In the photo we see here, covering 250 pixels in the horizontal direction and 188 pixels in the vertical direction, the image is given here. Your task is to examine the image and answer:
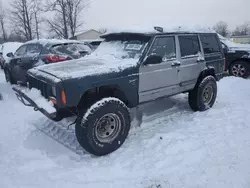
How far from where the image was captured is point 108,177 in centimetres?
308

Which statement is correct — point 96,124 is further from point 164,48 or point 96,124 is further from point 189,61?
point 189,61

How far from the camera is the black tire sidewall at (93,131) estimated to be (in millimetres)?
3363

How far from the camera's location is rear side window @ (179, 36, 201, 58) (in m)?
4.75

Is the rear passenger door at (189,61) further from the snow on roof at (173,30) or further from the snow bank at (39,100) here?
the snow bank at (39,100)

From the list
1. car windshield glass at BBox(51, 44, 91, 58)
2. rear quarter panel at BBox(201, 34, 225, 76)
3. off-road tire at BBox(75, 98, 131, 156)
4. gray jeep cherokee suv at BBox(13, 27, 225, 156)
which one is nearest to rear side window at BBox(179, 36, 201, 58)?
gray jeep cherokee suv at BBox(13, 27, 225, 156)

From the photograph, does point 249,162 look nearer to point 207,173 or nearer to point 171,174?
point 207,173

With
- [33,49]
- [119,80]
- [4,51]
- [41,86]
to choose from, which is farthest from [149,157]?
[4,51]

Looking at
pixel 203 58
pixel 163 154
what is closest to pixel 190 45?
pixel 203 58

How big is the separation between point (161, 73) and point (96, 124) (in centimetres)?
Result: 164

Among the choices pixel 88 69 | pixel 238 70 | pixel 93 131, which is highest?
pixel 88 69

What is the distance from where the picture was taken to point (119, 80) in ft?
12.1

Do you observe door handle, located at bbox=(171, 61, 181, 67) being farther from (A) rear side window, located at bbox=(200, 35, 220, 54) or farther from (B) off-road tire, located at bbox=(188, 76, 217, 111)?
(A) rear side window, located at bbox=(200, 35, 220, 54)

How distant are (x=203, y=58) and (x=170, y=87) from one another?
125 cm

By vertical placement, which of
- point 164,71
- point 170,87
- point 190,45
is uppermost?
point 190,45
